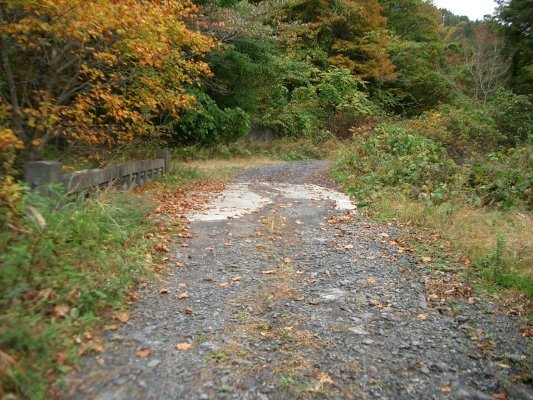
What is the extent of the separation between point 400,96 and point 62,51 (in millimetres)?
26881

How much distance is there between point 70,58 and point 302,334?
20.1ft

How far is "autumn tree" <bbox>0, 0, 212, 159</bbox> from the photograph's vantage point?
6023 mm

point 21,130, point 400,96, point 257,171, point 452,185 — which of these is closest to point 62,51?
point 21,130

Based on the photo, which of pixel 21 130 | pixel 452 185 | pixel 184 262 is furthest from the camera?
pixel 452 185

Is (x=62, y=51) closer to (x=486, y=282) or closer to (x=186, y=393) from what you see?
(x=186, y=393)

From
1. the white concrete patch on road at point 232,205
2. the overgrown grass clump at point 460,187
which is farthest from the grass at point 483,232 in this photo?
the white concrete patch on road at point 232,205

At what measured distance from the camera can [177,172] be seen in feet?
40.4

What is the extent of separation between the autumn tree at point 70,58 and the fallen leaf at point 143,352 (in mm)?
3864

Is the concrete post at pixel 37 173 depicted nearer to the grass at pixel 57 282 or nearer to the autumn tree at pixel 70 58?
the grass at pixel 57 282

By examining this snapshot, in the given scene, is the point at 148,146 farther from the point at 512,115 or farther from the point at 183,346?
the point at 512,115

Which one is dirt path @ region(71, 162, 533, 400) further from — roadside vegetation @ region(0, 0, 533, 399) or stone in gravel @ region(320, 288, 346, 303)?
roadside vegetation @ region(0, 0, 533, 399)

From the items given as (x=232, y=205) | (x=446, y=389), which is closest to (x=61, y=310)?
(x=446, y=389)

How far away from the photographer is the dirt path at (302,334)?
305 centimetres

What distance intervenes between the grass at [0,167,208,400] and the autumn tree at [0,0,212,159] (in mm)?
1787
